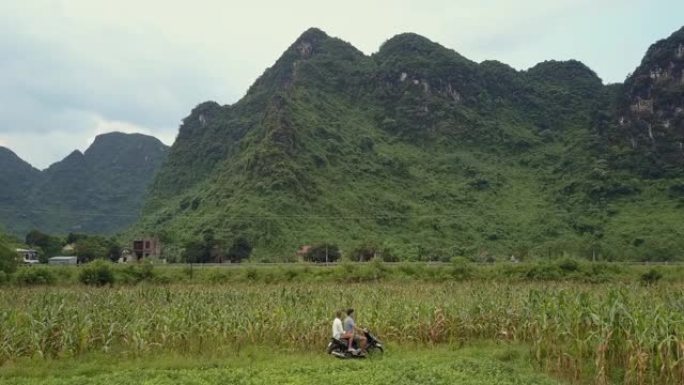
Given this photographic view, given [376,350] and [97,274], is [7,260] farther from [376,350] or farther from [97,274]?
[376,350]

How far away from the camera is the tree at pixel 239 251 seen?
6606 centimetres

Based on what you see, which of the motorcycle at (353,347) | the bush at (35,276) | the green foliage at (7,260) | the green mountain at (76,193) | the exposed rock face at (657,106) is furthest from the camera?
the green mountain at (76,193)

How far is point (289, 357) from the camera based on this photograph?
16.2 metres

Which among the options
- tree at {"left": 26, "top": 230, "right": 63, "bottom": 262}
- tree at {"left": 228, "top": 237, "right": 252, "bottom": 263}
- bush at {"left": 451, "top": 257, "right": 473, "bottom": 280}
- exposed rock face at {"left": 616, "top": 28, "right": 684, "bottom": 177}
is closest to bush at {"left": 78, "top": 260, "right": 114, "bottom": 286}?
bush at {"left": 451, "top": 257, "right": 473, "bottom": 280}

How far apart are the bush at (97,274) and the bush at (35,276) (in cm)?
228

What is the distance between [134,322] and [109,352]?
131cm

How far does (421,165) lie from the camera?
109125 mm

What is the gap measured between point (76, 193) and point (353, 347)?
6534 inches

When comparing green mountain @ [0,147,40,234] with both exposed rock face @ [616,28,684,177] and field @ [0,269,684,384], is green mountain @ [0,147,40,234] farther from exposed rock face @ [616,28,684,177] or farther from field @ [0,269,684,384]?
exposed rock face @ [616,28,684,177]

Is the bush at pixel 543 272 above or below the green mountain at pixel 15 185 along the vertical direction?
below

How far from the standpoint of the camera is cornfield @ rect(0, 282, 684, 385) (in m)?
14.3

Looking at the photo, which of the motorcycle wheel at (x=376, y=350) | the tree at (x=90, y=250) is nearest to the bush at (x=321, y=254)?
the tree at (x=90, y=250)

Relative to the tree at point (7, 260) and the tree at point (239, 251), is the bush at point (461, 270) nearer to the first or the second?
the tree at point (7, 260)

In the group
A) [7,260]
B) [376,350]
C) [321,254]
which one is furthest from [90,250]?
[376,350]
